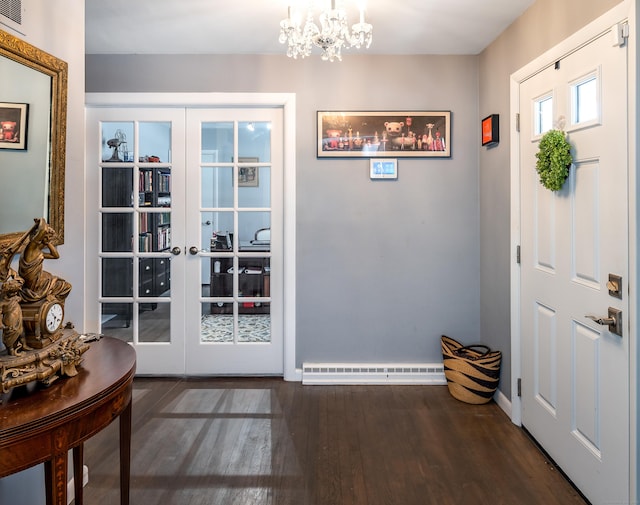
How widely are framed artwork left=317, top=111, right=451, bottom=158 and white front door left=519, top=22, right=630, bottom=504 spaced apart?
76 cm

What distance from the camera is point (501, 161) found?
2873 mm

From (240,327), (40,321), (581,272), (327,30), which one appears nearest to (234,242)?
(240,327)

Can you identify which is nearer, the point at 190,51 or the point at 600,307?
the point at 600,307

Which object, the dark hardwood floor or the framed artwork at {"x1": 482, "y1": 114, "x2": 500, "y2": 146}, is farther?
the framed artwork at {"x1": 482, "y1": 114, "x2": 500, "y2": 146}

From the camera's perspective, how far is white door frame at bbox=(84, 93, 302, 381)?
128 inches

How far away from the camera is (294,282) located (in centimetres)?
332

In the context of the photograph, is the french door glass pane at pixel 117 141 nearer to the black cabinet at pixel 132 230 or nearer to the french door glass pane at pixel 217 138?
the black cabinet at pixel 132 230

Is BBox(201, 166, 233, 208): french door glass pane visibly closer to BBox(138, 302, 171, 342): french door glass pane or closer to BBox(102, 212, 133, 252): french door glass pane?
BBox(102, 212, 133, 252): french door glass pane

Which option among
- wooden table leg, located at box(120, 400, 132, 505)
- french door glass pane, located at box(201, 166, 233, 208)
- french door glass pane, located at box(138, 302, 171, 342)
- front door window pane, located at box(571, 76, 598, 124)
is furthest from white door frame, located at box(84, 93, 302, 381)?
front door window pane, located at box(571, 76, 598, 124)

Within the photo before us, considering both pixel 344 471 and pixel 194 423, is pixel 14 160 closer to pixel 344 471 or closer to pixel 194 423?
pixel 194 423

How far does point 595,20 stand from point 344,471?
93.2 inches

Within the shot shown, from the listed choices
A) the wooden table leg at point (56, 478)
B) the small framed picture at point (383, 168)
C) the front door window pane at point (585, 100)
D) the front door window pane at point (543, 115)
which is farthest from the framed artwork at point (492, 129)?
Answer: the wooden table leg at point (56, 478)

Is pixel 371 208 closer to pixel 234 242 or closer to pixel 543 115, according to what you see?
pixel 234 242

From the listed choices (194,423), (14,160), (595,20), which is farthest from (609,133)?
(194,423)
